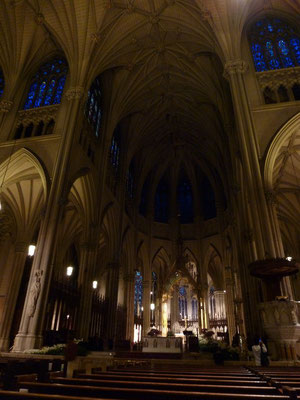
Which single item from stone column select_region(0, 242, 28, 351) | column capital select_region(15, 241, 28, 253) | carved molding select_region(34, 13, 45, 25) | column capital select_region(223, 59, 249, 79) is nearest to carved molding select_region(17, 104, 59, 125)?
carved molding select_region(34, 13, 45, 25)

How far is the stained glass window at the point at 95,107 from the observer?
18.5 meters

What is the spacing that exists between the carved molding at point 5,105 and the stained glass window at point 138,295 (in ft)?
59.1

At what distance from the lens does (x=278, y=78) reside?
14.9 meters

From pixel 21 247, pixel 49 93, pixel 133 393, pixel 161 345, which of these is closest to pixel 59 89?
pixel 49 93

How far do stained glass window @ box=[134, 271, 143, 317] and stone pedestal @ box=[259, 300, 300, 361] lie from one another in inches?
732

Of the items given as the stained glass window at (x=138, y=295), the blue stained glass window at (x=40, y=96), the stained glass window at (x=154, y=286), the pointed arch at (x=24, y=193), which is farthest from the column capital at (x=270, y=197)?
the stained glass window at (x=154, y=286)

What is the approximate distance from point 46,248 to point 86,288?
4334 millimetres

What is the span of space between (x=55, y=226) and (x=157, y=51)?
48.2 feet

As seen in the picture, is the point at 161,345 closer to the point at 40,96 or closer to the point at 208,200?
the point at 40,96

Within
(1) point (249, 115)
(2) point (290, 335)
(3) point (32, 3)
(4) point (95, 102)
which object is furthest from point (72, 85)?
(2) point (290, 335)

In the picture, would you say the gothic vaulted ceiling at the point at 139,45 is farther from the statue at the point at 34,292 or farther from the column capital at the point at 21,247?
the statue at the point at 34,292

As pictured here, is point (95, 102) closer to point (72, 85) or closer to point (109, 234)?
point (72, 85)

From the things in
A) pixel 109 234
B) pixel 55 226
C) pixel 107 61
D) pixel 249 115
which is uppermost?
pixel 107 61

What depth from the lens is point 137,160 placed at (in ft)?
94.6
